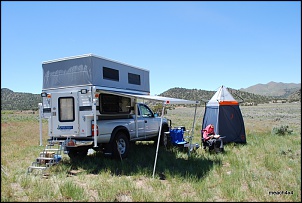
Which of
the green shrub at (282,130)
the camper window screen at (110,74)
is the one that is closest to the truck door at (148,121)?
the camper window screen at (110,74)

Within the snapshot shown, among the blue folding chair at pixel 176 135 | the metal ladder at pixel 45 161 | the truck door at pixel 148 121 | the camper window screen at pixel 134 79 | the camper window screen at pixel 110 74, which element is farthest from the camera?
the blue folding chair at pixel 176 135

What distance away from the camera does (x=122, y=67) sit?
32.3ft

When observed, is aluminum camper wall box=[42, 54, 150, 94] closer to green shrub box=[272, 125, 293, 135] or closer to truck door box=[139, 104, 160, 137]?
truck door box=[139, 104, 160, 137]

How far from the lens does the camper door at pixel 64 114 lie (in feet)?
27.8

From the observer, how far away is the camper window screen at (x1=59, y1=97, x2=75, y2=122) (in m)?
8.57

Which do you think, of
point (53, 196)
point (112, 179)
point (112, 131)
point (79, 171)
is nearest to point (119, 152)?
point (112, 131)

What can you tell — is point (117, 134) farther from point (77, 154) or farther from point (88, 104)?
point (77, 154)

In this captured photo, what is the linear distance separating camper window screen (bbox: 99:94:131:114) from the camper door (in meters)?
0.80

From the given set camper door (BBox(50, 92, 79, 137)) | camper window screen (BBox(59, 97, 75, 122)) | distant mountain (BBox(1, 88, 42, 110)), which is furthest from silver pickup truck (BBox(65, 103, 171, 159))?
distant mountain (BBox(1, 88, 42, 110))

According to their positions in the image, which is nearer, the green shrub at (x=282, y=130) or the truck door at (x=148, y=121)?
the truck door at (x=148, y=121)

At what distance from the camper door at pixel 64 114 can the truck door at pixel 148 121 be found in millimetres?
2897

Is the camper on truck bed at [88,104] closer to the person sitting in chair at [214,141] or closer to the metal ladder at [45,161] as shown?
the metal ladder at [45,161]

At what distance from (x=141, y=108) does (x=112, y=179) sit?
428 cm

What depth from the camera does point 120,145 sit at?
29.9ft
